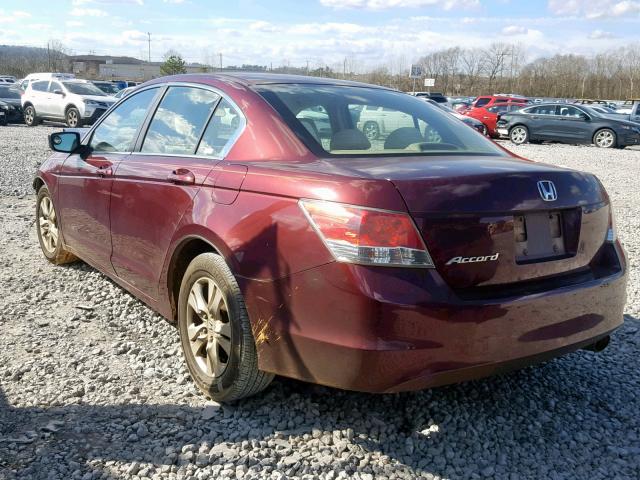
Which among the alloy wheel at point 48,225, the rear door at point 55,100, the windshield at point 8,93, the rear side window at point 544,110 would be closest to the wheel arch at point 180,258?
the alloy wheel at point 48,225

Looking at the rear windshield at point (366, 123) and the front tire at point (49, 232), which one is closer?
the rear windshield at point (366, 123)

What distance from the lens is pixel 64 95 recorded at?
72.9ft

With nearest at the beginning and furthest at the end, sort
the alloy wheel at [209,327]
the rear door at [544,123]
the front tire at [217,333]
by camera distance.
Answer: the front tire at [217,333] → the alloy wheel at [209,327] → the rear door at [544,123]

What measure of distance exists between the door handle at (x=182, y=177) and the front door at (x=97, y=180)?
2.58 feet

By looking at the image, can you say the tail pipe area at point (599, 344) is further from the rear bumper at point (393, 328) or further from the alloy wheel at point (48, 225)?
the alloy wheel at point (48, 225)

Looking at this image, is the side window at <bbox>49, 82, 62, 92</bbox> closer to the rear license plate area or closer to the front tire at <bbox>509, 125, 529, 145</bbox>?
the front tire at <bbox>509, 125, 529, 145</bbox>

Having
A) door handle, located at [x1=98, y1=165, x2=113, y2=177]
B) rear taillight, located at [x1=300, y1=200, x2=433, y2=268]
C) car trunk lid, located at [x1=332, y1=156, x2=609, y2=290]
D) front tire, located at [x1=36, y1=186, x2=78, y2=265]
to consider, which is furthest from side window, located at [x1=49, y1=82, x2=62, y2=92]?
rear taillight, located at [x1=300, y1=200, x2=433, y2=268]

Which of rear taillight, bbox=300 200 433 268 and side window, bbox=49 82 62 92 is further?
side window, bbox=49 82 62 92

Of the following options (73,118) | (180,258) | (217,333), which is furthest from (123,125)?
(73,118)

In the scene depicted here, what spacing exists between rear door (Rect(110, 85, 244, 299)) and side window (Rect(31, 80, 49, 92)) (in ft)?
71.2

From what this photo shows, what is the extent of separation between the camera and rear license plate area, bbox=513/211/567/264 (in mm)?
2564

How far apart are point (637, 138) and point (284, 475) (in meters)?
22.4

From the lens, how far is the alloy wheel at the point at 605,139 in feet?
70.9

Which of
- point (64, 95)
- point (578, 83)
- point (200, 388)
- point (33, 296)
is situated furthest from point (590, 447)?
point (578, 83)
